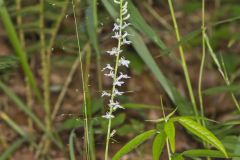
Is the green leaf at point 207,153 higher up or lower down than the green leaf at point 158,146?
lower down

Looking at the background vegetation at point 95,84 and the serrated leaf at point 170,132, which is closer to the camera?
the serrated leaf at point 170,132

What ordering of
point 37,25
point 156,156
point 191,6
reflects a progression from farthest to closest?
point 191,6 → point 37,25 → point 156,156

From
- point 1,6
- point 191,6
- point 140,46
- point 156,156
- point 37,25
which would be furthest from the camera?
point 191,6

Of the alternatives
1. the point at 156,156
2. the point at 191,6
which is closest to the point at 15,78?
the point at 191,6

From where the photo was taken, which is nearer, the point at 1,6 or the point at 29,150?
the point at 1,6

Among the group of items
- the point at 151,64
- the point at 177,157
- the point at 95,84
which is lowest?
the point at 95,84

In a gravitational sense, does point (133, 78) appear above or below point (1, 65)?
below

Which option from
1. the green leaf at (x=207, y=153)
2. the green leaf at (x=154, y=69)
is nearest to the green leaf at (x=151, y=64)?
the green leaf at (x=154, y=69)

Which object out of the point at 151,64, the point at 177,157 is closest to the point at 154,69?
the point at 151,64

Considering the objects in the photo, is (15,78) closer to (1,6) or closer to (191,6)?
(191,6)

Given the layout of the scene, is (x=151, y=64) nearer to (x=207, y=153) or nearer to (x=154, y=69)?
(x=154, y=69)

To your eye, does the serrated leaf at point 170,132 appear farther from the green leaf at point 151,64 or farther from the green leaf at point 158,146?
the green leaf at point 151,64
